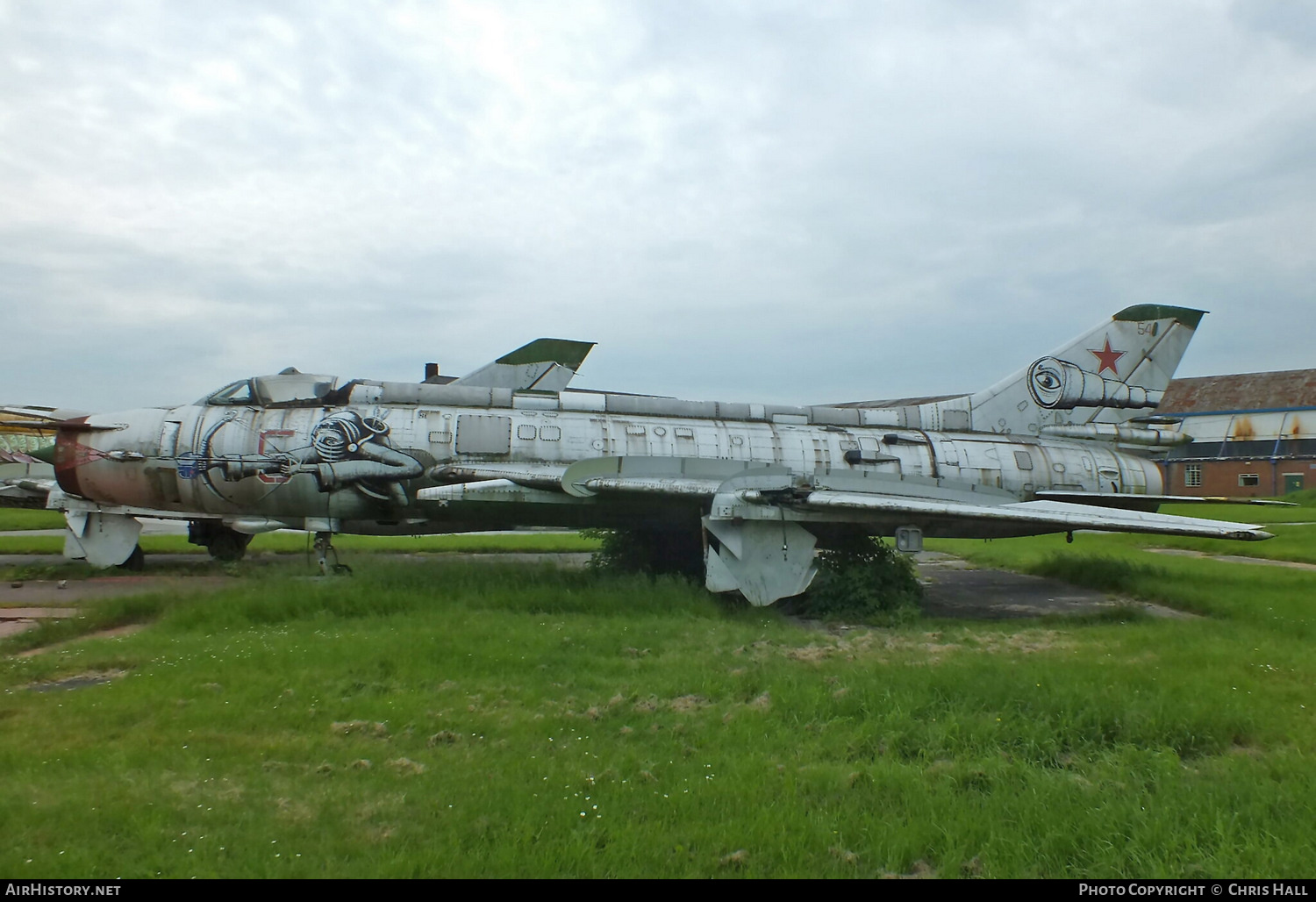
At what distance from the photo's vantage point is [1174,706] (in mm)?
5633

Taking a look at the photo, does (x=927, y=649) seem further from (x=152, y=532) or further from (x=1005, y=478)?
(x=152, y=532)

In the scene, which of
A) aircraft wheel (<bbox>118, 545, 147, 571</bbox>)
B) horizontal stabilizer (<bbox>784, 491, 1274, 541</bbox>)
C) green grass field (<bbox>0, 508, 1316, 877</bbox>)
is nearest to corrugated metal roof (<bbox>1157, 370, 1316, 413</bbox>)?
horizontal stabilizer (<bbox>784, 491, 1274, 541</bbox>)

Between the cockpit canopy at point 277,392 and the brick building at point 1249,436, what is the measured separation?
44.3 metres

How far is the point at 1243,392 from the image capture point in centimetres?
4975

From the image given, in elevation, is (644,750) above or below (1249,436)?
below

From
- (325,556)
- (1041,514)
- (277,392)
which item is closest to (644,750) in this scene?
(1041,514)

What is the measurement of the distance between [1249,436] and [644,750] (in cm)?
5411

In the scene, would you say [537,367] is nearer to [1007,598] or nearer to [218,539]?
[218,539]

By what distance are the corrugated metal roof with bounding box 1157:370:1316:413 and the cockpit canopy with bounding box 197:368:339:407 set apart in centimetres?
4815

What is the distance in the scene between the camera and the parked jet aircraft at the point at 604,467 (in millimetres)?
11078

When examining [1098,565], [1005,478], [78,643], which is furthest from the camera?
[1098,565]

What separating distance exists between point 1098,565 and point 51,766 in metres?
15.6

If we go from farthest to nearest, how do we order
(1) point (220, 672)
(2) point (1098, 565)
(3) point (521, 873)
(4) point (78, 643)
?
(2) point (1098, 565)
(4) point (78, 643)
(1) point (220, 672)
(3) point (521, 873)

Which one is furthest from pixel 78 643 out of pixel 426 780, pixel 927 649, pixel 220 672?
pixel 927 649
